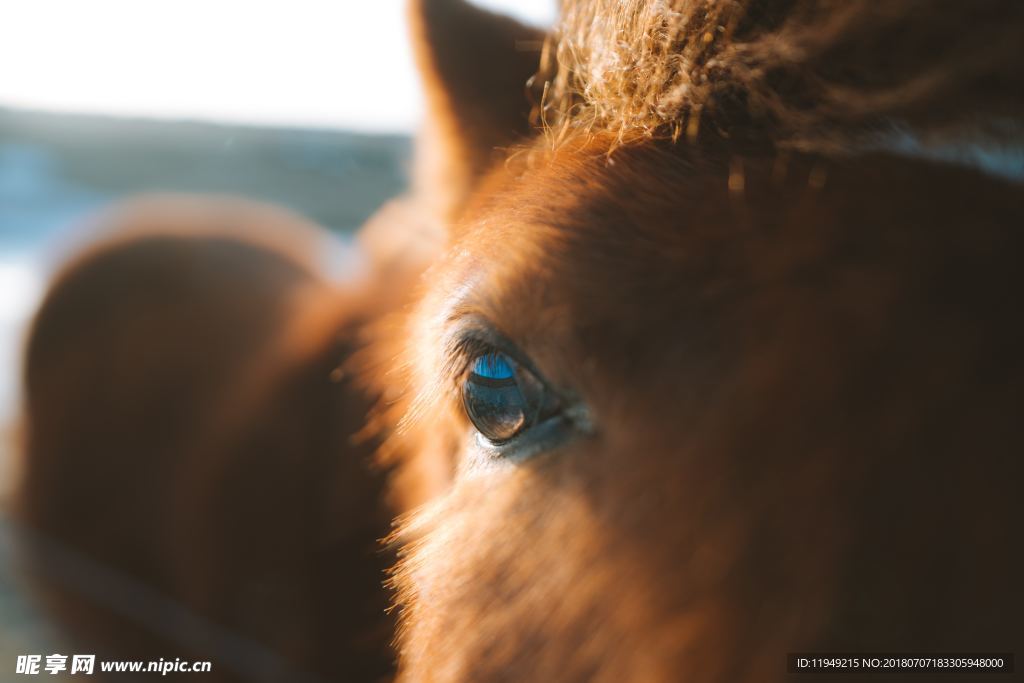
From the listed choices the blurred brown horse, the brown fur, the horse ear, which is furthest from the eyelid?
the brown fur

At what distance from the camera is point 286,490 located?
1.94 metres

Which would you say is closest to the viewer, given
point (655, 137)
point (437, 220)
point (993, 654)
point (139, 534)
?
point (993, 654)

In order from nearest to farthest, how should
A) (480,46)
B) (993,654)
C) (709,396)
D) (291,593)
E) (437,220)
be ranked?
(993,654), (709,396), (480,46), (437,220), (291,593)

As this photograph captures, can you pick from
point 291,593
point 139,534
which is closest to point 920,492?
point 291,593

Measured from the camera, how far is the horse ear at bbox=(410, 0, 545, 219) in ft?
4.55

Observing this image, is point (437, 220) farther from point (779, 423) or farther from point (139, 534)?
point (139, 534)

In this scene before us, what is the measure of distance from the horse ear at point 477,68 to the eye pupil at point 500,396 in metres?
0.63

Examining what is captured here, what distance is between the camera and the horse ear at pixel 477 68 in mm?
1388

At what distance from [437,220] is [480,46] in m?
0.39

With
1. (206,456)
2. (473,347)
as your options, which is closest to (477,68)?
(473,347)

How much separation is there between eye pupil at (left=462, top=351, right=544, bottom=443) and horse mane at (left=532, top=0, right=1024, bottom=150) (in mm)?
305

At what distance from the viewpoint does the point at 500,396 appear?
2.77 feet

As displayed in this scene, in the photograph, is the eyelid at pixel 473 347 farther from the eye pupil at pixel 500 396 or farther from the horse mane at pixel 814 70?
the horse mane at pixel 814 70

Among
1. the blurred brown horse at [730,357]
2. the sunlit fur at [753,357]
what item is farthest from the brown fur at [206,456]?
the sunlit fur at [753,357]
